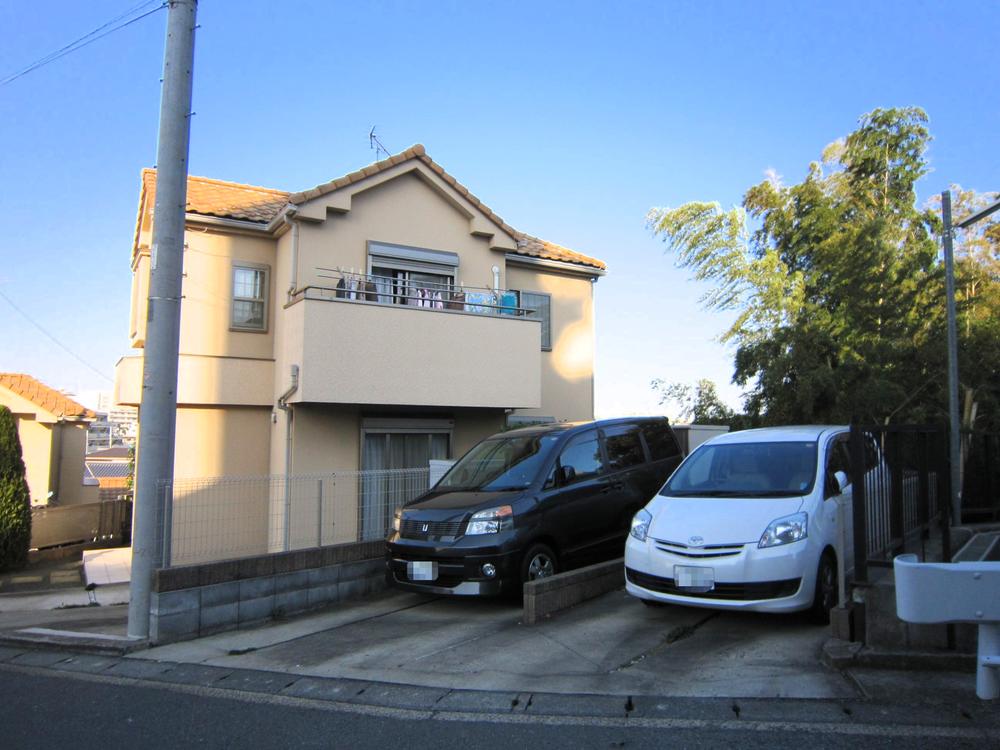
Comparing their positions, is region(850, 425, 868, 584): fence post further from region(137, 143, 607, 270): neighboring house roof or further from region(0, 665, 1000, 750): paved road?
region(137, 143, 607, 270): neighboring house roof

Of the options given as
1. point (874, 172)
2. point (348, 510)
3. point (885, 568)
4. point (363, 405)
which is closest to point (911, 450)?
point (885, 568)

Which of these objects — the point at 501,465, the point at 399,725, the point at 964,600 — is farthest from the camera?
the point at 501,465

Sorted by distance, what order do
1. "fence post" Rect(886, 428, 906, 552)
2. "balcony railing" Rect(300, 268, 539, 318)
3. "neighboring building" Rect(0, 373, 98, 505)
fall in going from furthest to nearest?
"neighboring building" Rect(0, 373, 98, 505)
"balcony railing" Rect(300, 268, 539, 318)
"fence post" Rect(886, 428, 906, 552)

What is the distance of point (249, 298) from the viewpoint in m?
13.6

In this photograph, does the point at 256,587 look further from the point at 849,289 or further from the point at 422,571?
the point at 849,289

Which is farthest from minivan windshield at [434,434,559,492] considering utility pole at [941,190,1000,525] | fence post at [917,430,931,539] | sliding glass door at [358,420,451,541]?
utility pole at [941,190,1000,525]

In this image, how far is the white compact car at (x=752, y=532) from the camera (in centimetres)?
598

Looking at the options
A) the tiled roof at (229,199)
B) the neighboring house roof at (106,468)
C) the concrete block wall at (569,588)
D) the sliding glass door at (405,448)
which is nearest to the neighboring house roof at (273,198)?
the tiled roof at (229,199)

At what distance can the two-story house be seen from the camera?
12.1 m

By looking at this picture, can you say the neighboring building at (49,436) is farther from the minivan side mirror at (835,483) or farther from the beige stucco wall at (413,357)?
the minivan side mirror at (835,483)

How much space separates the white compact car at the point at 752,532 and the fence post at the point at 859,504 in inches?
26.5

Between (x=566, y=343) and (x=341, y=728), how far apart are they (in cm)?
1200

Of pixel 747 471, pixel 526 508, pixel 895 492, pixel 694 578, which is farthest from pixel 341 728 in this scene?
pixel 895 492

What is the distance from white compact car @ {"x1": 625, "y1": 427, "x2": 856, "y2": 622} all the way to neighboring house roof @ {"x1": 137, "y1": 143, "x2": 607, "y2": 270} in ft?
27.5
